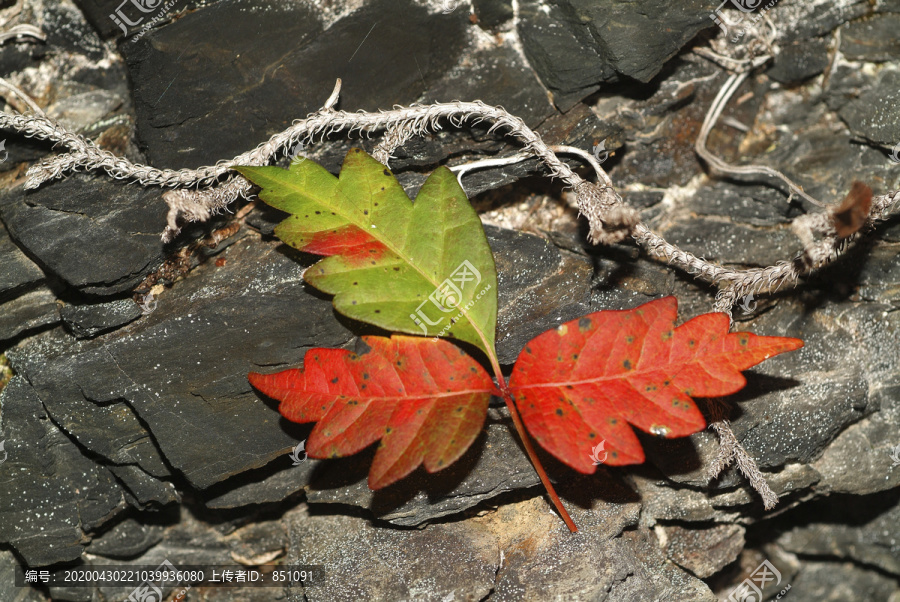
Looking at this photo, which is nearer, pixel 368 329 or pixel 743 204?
pixel 368 329

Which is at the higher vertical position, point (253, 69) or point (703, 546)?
point (253, 69)

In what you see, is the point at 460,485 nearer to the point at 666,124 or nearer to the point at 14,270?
the point at 666,124

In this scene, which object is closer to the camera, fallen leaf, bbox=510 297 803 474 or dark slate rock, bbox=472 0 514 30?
fallen leaf, bbox=510 297 803 474

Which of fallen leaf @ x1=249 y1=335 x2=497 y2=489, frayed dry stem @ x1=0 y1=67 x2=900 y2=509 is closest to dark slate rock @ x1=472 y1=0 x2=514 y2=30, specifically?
frayed dry stem @ x1=0 y1=67 x2=900 y2=509

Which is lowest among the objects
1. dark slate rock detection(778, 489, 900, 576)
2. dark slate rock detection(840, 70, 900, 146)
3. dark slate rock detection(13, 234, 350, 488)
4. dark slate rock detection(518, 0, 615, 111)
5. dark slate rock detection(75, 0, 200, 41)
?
dark slate rock detection(778, 489, 900, 576)

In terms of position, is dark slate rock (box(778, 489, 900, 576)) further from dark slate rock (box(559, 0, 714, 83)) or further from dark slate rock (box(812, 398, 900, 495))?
dark slate rock (box(559, 0, 714, 83))

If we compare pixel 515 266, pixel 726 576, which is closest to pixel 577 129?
pixel 515 266

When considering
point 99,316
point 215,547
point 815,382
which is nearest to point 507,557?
point 215,547
